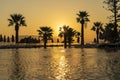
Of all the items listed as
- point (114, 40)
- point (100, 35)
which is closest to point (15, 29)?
point (114, 40)

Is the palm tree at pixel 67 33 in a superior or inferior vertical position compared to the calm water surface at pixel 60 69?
superior

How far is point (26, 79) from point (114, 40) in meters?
95.1

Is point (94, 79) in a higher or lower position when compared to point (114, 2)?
lower

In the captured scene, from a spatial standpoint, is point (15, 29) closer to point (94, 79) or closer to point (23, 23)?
point (23, 23)

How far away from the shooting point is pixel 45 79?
2516cm

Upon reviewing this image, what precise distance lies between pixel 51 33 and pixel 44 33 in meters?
2.54

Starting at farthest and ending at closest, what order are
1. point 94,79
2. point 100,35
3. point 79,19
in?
point 100,35, point 79,19, point 94,79

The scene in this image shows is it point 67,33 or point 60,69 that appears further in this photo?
point 67,33

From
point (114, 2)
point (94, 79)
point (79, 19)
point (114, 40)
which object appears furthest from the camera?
point (79, 19)

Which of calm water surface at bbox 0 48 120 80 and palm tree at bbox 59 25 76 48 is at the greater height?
palm tree at bbox 59 25 76 48

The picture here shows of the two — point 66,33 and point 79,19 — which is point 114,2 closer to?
point 79,19

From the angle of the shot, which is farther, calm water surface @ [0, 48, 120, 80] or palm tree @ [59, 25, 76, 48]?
palm tree @ [59, 25, 76, 48]

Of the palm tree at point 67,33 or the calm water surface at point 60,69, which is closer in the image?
the calm water surface at point 60,69

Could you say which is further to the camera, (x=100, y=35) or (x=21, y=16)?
(x=100, y=35)
